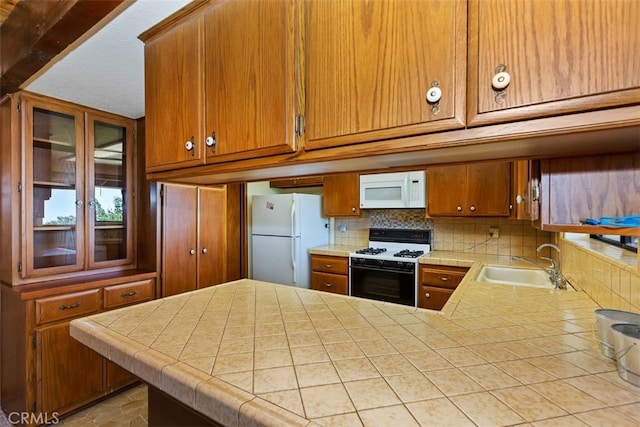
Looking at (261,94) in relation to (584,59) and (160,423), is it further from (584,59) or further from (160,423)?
(160,423)

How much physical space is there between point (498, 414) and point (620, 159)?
71 cm

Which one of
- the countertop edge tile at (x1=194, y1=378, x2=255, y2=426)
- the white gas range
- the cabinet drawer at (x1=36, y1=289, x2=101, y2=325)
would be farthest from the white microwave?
the countertop edge tile at (x1=194, y1=378, x2=255, y2=426)

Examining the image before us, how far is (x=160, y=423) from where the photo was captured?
1042 millimetres

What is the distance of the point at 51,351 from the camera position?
1.89 metres

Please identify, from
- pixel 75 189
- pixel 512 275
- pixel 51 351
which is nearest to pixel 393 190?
pixel 512 275

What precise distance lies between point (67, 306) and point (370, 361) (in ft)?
7.21

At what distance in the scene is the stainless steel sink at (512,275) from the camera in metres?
2.24

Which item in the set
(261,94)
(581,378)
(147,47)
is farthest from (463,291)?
(147,47)

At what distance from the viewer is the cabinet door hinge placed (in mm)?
920

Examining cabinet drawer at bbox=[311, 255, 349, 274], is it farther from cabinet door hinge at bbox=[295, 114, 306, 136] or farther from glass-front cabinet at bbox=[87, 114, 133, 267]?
cabinet door hinge at bbox=[295, 114, 306, 136]

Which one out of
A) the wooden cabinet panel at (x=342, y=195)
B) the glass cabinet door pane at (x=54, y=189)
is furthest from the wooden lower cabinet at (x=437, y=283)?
the glass cabinet door pane at (x=54, y=189)

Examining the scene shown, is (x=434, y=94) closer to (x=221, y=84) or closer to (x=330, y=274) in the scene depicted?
(x=221, y=84)

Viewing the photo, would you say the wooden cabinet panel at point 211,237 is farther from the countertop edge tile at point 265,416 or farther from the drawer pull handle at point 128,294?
the countertop edge tile at point 265,416

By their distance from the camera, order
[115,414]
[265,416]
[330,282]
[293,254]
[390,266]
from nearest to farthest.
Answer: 1. [265,416]
2. [115,414]
3. [390,266]
4. [330,282]
5. [293,254]
